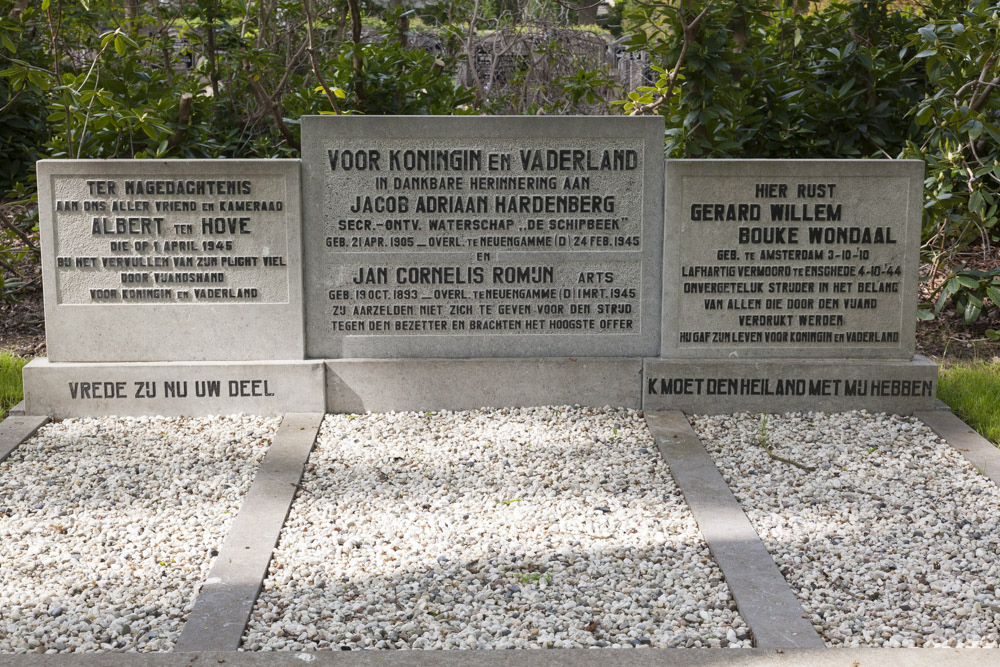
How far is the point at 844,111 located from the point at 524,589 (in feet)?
19.7

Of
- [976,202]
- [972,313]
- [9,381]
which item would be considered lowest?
[9,381]

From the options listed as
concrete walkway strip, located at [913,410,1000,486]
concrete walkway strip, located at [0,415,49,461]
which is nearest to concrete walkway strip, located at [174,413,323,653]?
concrete walkway strip, located at [0,415,49,461]

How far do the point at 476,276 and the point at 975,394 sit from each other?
10.4 ft

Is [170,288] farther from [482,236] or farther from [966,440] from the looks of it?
[966,440]

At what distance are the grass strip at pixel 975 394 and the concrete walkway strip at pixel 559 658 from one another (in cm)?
275

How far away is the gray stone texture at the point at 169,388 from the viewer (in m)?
5.77

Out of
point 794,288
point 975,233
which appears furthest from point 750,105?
point 794,288

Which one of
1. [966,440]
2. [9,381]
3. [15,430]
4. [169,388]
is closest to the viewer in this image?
[966,440]

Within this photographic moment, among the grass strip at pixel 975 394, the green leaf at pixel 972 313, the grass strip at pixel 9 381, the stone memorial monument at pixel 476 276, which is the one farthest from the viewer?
the green leaf at pixel 972 313

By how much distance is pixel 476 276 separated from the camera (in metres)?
5.93

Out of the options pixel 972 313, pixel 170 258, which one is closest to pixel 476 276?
pixel 170 258

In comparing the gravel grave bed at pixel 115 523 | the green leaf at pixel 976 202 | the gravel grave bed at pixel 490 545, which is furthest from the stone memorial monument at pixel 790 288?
the gravel grave bed at pixel 115 523

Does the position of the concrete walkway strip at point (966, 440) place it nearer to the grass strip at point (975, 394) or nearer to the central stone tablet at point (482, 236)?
the grass strip at point (975, 394)

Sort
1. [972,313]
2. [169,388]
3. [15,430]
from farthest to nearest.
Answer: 1. [972,313]
2. [169,388]
3. [15,430]
